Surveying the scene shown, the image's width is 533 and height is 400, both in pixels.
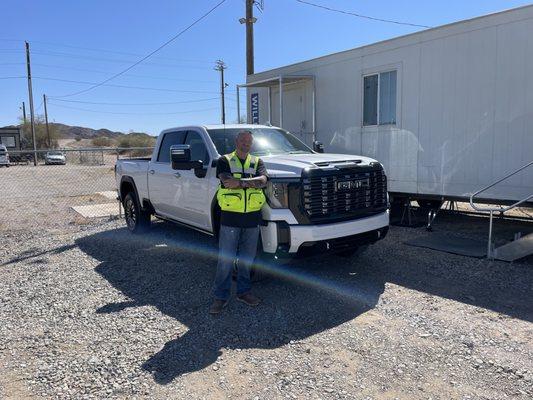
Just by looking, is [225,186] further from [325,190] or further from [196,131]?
[196,131]

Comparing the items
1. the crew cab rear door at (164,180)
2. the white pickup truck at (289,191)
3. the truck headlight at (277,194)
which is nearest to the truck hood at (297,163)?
the white pickup truck at (289,191)

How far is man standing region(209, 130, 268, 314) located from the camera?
4820mm

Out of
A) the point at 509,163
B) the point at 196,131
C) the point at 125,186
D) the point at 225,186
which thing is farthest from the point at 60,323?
the point at 509,163

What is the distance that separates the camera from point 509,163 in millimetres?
7020

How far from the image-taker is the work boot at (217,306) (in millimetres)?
4843

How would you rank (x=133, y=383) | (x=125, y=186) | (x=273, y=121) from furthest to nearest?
(x=273, y=121)
(x=125, y=186)
(x=133, y=383)

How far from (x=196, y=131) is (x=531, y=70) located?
4715mm

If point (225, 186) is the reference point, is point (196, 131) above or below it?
above

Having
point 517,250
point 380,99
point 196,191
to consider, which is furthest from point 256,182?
point 380,99

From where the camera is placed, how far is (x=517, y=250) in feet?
21.1

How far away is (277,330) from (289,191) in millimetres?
1481

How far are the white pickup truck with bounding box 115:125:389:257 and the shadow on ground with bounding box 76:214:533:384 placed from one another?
508mm

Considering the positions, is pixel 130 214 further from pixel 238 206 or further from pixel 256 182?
pixel 256 182

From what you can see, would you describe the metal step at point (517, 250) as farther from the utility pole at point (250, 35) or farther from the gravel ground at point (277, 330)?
the utility pole at point (250, 35)
